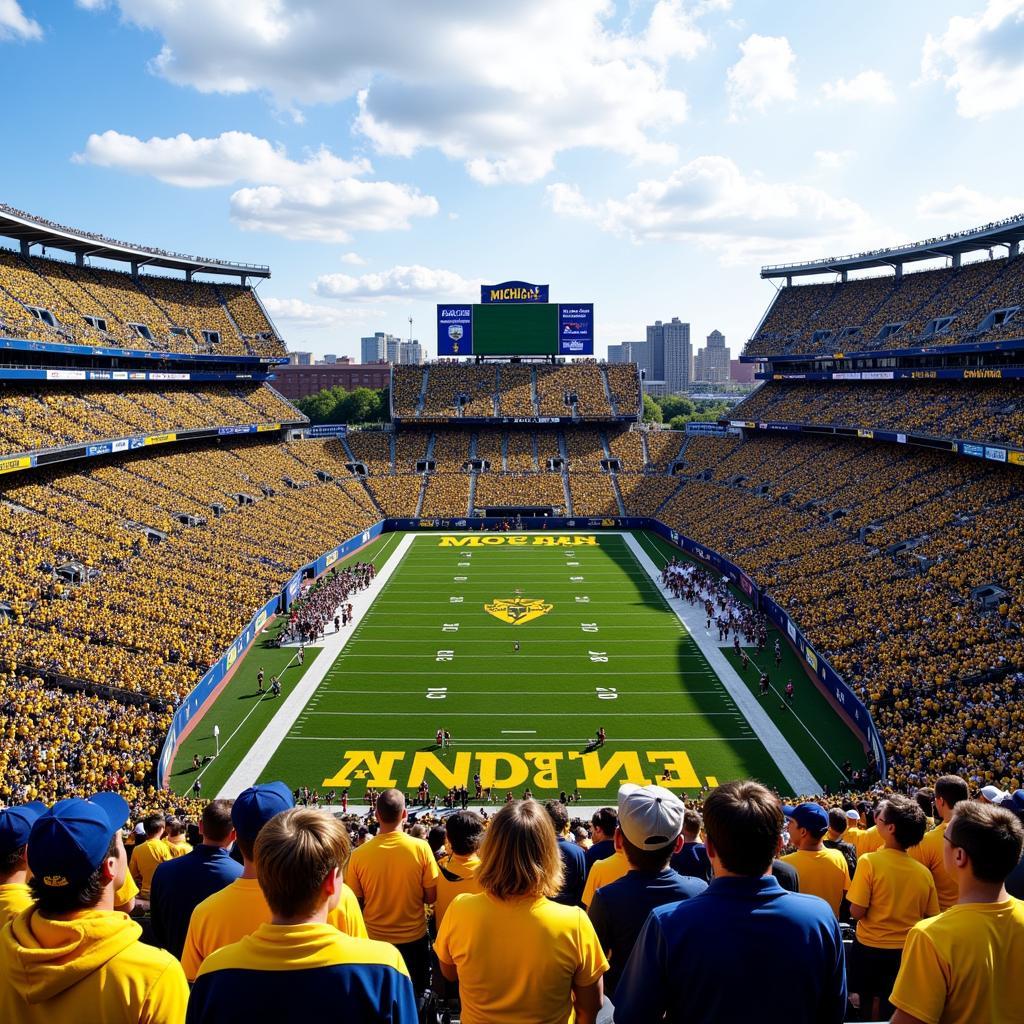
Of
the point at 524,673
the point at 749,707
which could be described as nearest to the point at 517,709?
the point at 524,673

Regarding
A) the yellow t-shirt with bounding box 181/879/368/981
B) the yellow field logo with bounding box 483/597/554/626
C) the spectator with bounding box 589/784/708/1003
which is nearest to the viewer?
the spectator with bounding box 589/784/708/1003

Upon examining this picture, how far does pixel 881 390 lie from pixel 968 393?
7.75m

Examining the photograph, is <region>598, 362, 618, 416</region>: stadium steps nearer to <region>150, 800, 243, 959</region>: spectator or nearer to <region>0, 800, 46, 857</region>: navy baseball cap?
<region>150, 800, 243, 959</region>: spectator

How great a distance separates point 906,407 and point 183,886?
45456 mm

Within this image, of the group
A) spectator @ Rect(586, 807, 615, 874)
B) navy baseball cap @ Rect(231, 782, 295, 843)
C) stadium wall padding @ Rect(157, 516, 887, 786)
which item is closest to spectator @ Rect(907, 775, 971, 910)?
spectator @ Rect(586, 807, 615, 874)

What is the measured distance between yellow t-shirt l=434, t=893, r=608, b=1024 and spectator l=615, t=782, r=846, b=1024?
1.26 ft

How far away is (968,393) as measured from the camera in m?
40.3

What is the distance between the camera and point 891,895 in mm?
5492

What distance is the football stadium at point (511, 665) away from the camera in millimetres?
2908

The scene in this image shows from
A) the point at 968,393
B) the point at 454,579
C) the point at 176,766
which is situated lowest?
the point at 176,766

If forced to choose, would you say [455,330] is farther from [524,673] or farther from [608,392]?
[524,673]

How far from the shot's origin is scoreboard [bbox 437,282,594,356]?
6638 centimetres

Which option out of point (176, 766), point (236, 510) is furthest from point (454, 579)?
point (176, 766)

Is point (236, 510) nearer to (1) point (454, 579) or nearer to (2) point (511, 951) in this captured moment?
(1) point (454, 579)
